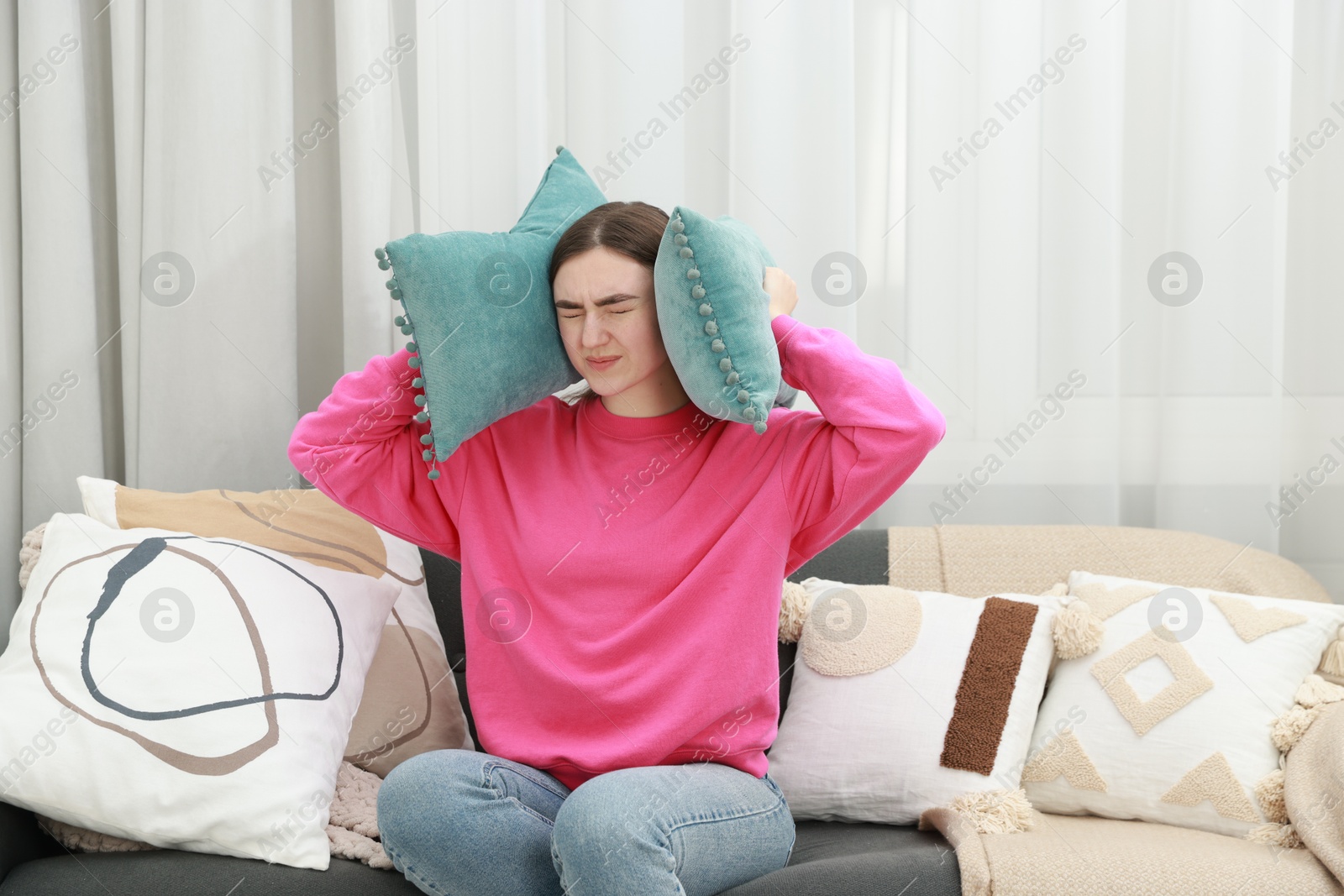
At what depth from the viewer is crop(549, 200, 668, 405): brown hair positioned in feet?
3.90

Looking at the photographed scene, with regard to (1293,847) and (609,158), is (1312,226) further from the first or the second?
(609,158)

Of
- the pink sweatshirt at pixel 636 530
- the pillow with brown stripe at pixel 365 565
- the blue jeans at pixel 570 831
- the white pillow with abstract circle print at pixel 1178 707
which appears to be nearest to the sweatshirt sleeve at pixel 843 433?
the pink sweatshirt at pixel 636 530

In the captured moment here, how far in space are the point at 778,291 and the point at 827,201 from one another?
65 cm

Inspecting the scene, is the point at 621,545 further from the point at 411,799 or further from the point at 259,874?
the point at 259,874

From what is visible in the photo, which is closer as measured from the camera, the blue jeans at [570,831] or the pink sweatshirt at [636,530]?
the blue jeans at [570,831]

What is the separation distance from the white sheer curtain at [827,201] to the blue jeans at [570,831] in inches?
36.6

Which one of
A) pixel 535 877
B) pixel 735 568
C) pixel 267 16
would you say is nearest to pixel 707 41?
pixel 267 16

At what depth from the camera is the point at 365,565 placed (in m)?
1.55

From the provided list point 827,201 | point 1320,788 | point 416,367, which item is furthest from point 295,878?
point 827,201

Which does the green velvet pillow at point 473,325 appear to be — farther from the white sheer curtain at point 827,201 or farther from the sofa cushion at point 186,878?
the white sheer curtain at point 827,201

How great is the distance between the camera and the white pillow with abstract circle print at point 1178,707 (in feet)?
4.41

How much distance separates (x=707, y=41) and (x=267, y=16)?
2.60 feet

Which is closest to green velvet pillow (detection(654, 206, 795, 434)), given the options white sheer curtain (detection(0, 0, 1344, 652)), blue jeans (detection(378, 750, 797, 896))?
blue jeans (detection(378, 750, 797, 896))

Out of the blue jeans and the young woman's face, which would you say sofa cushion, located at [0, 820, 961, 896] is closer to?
the blue jeans
